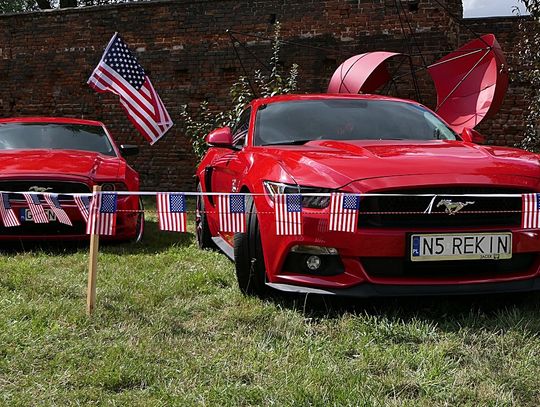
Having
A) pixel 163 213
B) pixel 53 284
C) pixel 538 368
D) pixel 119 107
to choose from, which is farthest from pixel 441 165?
pixel 119 107

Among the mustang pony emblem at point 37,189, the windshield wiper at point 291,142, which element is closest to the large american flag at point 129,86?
the mustang pony emblem at point 37,189

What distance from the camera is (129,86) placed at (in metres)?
8.66

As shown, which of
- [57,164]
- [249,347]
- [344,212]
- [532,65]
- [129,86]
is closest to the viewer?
[249,347]

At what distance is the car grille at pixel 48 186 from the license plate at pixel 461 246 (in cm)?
324

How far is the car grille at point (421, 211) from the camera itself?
3.01 meters

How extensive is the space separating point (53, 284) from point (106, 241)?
5.64 feet

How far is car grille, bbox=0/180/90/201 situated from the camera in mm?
4974

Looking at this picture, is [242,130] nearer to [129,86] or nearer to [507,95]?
[129,86]

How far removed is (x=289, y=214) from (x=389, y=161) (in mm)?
654

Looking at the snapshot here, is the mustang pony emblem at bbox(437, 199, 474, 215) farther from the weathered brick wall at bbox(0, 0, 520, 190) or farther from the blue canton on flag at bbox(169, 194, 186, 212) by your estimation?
the weathered brick wall at bbox(0, 0, 520, 190)

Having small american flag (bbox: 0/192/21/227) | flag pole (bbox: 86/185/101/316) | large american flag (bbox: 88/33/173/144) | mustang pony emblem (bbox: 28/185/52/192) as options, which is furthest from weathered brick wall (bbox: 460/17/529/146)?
flag pole (bbox: 86/185/101/316)

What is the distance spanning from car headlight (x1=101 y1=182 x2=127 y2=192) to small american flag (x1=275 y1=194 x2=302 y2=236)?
2.63m

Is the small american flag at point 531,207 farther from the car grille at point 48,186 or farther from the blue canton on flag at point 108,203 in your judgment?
the car grille at point 48,186

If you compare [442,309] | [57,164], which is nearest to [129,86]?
[57,164]
